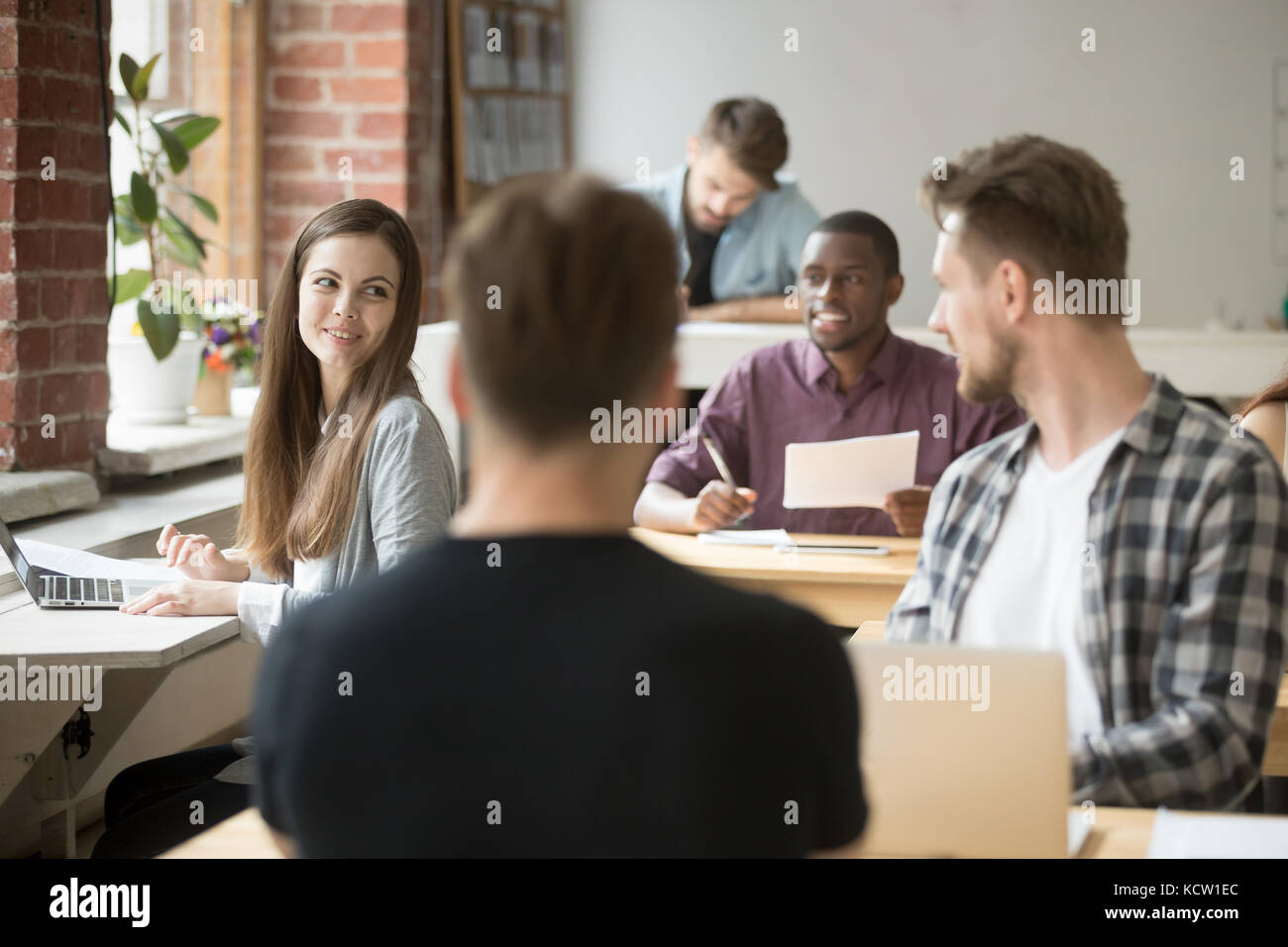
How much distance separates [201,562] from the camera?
7.18 ft


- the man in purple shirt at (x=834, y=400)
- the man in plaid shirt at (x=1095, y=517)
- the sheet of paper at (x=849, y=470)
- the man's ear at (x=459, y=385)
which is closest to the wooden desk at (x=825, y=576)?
the sheet of paper at (x=849, y=470)

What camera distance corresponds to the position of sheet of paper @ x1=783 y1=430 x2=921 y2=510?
2580 millimetres

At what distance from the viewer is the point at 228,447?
344cm

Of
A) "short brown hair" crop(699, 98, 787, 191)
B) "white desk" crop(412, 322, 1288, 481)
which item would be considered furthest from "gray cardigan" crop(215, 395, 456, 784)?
"short brown hair" crop(699, 98, 787, 191)

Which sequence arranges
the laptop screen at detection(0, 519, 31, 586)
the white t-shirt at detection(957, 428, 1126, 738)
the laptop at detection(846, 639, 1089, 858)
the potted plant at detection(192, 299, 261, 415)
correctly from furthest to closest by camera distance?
1. the potted plant at detection(192, 299, 261, 415)
2. the laptop screen at detection(0, 519, 31, 586)
3. the white t-shirt at detection(957, 428, 1126, 738)
4. the laptop at detection(846, 639, 1089, 858)

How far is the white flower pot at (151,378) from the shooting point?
10.9 feet

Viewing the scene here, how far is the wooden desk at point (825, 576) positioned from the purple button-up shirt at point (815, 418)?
0.44m

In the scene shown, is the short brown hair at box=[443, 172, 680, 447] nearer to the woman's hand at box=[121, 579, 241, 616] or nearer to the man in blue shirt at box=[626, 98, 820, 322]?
the woman's hand at box=[121, 579, 241, 616]

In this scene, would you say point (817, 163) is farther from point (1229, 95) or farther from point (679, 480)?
point (679, 480)

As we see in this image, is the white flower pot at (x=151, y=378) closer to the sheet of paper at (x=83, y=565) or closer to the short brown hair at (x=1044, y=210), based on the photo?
the sheet of paper at (x=83, y=565)

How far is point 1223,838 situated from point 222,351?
2.88 metres

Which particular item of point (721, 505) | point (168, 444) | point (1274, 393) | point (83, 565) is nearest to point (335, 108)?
point (168, 444)

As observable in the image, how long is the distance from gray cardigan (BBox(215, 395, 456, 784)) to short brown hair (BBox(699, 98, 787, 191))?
223 centimetres
